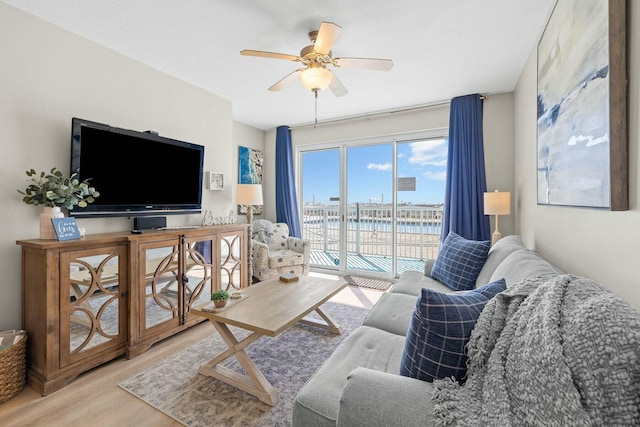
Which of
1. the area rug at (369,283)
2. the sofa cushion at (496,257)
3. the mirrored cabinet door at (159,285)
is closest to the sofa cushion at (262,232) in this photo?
the area rug at (369,283)

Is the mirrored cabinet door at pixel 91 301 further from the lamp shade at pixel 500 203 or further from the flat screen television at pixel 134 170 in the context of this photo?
the lamp shade at pixel 500 203

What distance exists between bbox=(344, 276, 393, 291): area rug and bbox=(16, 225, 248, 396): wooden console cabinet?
200 cm

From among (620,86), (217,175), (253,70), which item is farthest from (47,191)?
(620,86)

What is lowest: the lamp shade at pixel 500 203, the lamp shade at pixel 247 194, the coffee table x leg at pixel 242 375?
the coffee table x leg at pixel 242 375

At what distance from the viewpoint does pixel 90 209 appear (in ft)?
6.77

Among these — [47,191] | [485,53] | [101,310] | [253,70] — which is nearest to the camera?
[47,191]

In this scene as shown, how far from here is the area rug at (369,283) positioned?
3.68 metres

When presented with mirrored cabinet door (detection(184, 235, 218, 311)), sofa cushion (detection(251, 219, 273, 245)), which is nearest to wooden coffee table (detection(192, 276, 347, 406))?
mirrored cabinet door (detection(184, 235, 218, 311))

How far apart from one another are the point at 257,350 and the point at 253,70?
254 centimetres

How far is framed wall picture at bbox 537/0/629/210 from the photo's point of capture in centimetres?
99

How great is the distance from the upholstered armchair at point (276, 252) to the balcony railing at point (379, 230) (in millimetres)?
778

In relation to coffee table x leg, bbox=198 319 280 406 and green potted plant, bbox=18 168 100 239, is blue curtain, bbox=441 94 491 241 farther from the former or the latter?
green potted plant, bbox=18 168 100 239

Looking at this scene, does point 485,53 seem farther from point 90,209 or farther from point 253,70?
point 90,209

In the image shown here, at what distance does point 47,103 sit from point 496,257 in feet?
11.4
